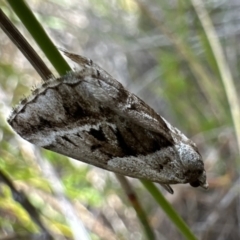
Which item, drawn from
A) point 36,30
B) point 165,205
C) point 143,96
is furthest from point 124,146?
point 143,96

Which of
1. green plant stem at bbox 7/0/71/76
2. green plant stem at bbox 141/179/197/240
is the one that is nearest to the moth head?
green plant stem at bbox 141/179/197/240

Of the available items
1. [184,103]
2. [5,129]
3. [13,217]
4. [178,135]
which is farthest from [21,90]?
[178,135]

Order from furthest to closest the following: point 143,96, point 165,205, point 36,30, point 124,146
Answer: point 143,96 < point 124,146 < point 165,205 < point 36,30

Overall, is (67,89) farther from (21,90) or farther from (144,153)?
(21,90)

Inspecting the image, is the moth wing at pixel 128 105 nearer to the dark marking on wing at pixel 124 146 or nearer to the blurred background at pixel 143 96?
the dark marking on wing at pixel 124 146

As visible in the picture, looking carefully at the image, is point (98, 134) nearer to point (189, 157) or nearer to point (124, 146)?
point (124, 146)

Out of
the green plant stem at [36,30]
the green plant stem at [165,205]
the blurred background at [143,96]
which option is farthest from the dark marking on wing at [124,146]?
the blurred background at [143,96]
